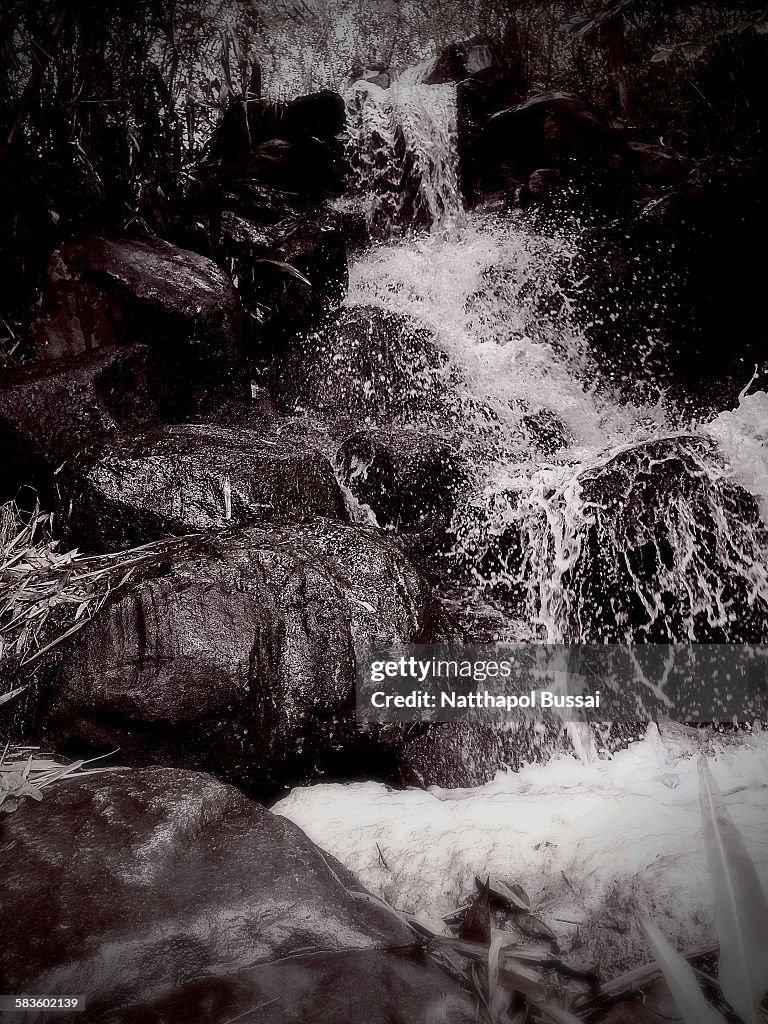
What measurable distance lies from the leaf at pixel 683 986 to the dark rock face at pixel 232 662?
0.72 m

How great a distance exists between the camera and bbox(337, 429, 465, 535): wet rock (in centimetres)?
218

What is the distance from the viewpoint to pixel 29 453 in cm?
203

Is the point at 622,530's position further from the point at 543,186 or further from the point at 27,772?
the point at 543,186

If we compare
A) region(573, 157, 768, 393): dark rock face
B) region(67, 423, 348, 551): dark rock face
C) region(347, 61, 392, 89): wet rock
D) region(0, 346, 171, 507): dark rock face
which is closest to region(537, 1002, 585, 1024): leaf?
region(67, 423, 348, 551): dark rock face

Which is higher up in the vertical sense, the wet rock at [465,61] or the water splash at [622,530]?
the wet rock at [465,61]

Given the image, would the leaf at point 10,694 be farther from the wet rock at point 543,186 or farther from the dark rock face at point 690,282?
the wet rock at point 543,186

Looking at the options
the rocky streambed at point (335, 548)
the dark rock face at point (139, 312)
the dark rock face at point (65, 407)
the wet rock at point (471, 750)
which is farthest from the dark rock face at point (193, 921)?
the dark rock face at point (139, 312)

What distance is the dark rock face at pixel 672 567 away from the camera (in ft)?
5.98

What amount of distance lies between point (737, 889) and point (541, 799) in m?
0.54

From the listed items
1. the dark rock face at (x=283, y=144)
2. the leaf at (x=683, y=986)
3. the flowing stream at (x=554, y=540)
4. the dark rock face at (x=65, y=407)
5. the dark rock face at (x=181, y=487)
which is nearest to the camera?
the leaf at (x=683, y=986)

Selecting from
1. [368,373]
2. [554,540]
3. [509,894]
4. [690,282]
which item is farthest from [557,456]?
[509,894]

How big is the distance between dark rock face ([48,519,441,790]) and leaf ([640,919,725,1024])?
2.36 ft

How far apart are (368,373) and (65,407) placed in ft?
4.12

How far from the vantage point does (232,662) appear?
1.29 metres
